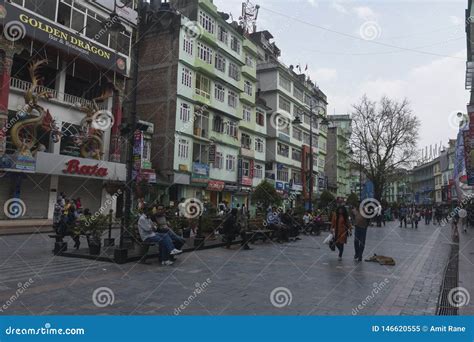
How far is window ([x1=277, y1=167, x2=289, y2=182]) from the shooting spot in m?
46.3

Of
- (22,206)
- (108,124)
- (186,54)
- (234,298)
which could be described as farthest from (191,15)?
(234,298)

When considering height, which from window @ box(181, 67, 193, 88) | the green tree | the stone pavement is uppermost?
window @ box(181, 67, 193, 88)

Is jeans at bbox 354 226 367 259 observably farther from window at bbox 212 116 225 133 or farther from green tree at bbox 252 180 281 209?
window at bbox 212 116 225 133

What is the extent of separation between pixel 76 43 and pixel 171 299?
66.9ft

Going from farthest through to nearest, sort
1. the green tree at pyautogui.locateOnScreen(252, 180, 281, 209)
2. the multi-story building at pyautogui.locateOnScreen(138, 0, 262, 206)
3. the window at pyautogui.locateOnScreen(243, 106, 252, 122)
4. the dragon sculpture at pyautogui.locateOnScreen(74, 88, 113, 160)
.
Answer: the window at pyautogui.locateOnScreen(243, 106, 252, 122), the multi-story building at pyautogui.locateOnScreen(138, 0, 262, 206), the dragon sculpture at pyautogui.locateOnScreen(74, 88, 113, 160), the green tree at pyautogui.locateOnScreen(252, 180, 281, 209)

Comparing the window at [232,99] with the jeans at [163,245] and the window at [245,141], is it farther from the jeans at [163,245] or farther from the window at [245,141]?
the jeans at [163,245]

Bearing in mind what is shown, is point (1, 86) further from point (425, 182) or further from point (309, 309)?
point (425, 182)

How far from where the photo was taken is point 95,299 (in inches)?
241

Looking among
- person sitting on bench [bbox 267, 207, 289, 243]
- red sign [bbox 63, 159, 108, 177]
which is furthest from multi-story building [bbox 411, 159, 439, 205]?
person sitting on bench [bbox 267, 207, 289, 243]

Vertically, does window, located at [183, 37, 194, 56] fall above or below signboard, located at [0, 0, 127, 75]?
above

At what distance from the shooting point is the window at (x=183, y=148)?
98.8 ft

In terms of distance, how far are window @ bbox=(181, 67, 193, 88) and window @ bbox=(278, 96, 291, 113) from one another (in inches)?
706

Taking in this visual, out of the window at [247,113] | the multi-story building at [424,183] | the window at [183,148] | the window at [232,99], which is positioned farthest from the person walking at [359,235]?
the multi-story building at [424,183]

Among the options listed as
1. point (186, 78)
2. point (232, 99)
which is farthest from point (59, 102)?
point (232, 99)
